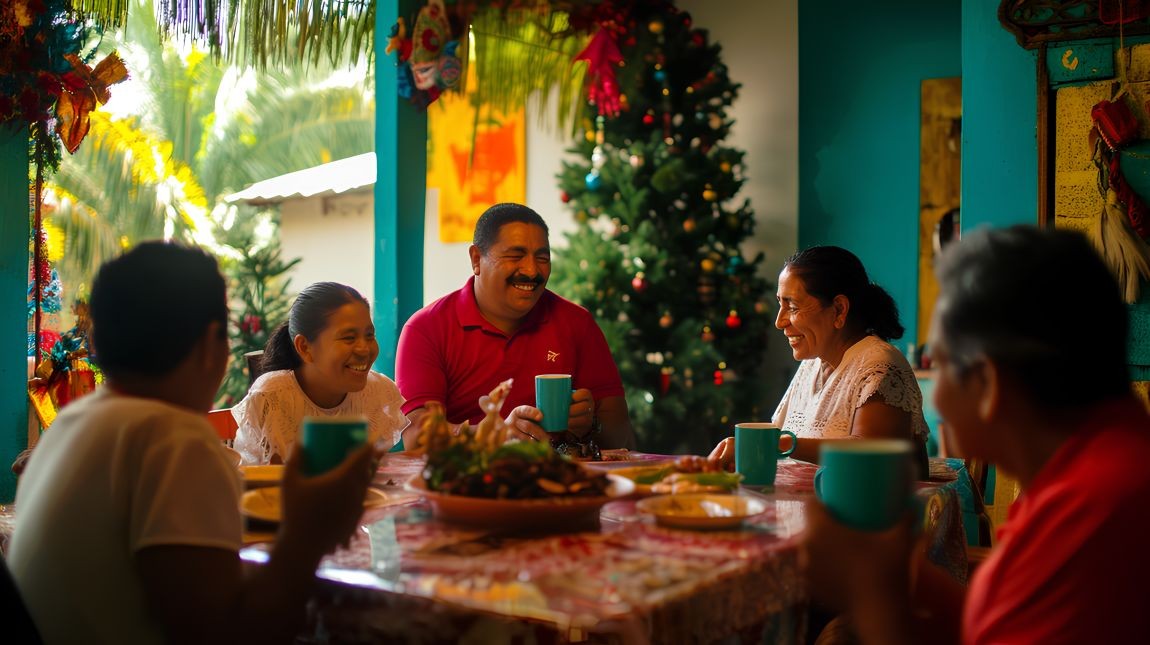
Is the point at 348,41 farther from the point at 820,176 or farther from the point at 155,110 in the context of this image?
the point at 155,110

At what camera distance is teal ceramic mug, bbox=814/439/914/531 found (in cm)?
135

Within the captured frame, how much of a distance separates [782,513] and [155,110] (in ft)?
38.6

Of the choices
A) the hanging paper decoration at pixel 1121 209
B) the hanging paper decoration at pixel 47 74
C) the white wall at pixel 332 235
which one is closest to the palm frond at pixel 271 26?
the hanging paper decoration at pixel 47 74

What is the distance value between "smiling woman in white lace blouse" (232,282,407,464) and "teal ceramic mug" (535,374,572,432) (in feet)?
1.80

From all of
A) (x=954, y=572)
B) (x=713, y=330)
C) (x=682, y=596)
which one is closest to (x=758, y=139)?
(x=713, y=330)

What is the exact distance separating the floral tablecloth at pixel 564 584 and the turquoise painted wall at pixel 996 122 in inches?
107

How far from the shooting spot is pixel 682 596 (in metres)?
1.52

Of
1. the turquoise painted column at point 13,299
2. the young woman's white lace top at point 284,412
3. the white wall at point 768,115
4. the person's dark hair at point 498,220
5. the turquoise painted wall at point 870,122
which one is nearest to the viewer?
the young woman's white lace top at point 284,412

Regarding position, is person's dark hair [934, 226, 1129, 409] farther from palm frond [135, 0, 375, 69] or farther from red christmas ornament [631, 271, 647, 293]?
red christmas ornament [631, 271, 647, 293]

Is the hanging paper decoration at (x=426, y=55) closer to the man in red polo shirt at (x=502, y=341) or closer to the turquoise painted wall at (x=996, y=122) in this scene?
the man in red polo shirt at (x=502, y=341)

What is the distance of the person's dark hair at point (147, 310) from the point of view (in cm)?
148

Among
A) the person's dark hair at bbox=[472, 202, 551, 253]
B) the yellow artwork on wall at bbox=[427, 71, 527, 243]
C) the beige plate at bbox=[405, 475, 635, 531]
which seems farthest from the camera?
the yellow artwork on wall at bbox=[427, 71, 527, 243]

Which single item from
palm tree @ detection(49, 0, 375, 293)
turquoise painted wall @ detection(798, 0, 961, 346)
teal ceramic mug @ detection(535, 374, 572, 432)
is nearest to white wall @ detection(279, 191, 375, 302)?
palm tree @ detection(49, 0, 375, 293)

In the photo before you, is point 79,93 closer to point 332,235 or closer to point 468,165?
point 468,165
